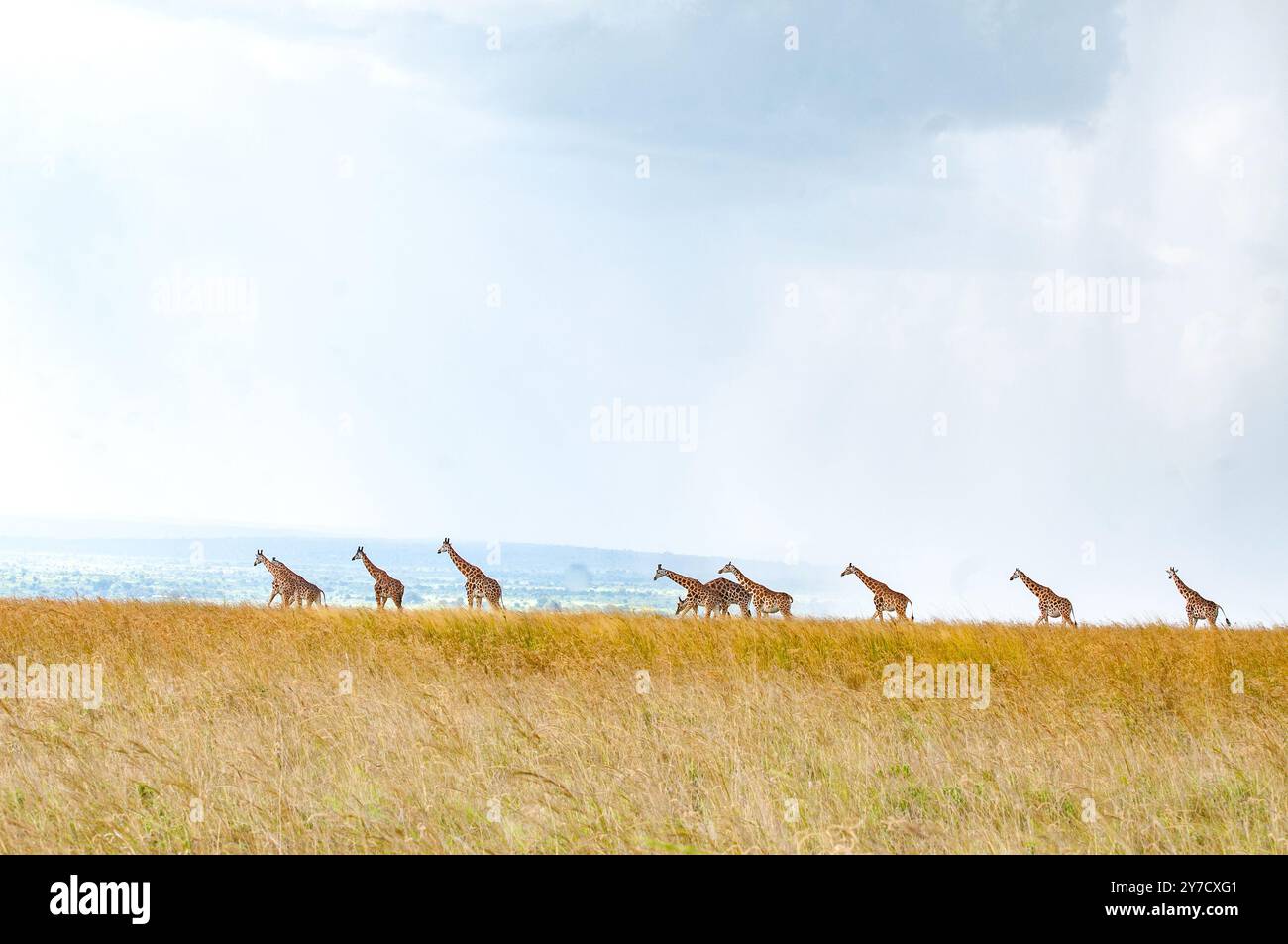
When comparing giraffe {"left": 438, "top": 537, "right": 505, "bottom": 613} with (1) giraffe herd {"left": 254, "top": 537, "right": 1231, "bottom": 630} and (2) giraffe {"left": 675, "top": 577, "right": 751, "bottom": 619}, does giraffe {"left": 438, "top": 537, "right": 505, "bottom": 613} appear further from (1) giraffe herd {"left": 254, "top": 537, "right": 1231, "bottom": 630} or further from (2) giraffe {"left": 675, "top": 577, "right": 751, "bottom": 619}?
(2) giraffe {"left": 675, "top": 577, "right": 751, "bottom": 619}

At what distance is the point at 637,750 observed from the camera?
767cm

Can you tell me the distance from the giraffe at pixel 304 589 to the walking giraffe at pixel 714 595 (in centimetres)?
701

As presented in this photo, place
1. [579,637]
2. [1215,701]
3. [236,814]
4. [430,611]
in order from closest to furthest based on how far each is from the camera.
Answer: [236,814] → [1215,701] → [579,637] → [430,611]

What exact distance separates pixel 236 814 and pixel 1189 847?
556 cm

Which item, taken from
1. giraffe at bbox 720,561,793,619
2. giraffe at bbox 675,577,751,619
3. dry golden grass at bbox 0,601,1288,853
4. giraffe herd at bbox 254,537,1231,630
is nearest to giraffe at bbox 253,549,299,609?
giraffe herd at bbox 254,537,1231,630

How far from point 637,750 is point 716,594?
507 inches

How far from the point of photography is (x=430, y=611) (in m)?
16.2

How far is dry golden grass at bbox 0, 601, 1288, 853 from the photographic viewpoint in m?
6.19

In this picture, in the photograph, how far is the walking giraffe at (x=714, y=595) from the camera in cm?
2036

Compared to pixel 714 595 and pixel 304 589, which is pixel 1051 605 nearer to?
pixel 714 595

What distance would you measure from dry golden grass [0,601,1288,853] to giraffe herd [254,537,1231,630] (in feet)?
22.1
